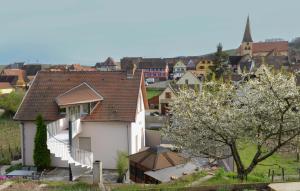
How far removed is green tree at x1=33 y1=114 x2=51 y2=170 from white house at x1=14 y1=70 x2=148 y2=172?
762mm

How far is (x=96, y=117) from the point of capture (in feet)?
78.7

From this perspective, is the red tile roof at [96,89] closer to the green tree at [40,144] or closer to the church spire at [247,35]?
the green tree at [40,144]

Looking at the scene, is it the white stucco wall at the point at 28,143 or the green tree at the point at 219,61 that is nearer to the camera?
the white stucco wall at the point at 28,143

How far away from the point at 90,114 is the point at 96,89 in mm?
2066

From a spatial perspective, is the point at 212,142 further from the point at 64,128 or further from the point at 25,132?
the point at 25,132

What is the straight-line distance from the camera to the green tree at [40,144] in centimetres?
2253

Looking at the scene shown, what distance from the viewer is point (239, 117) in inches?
583

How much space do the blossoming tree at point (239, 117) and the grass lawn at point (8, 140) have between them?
16.0 meters

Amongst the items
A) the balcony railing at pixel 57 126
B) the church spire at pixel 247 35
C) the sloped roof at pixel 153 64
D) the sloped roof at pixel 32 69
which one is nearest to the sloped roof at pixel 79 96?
the balcony railing at pixel 57 126

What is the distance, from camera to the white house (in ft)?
77.5

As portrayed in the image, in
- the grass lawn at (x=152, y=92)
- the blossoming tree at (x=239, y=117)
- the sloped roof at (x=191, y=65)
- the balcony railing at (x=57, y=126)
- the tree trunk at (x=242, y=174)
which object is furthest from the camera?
the sloped roof at (x=191, y=65)

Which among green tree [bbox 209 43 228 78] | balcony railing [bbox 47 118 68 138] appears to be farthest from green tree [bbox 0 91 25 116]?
green tree [bbox 209 43 228 78]

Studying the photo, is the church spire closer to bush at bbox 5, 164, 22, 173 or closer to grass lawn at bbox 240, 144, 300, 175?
grass lawn at bbox 240, 144, 300, 175

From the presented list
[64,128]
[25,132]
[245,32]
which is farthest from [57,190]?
[245,32]
